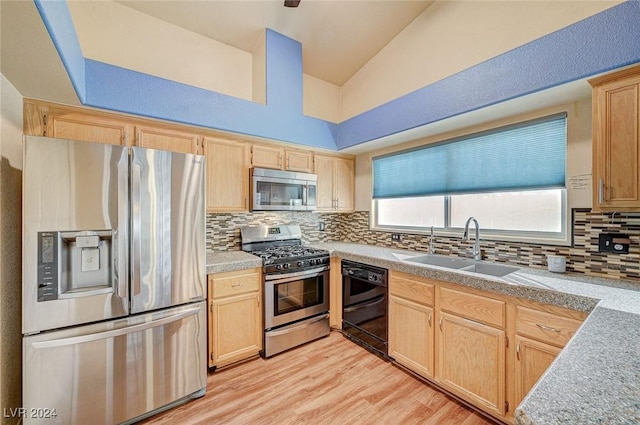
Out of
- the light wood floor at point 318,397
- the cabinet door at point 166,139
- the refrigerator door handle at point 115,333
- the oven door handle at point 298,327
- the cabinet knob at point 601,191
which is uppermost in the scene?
the cabinet door at point 166,139

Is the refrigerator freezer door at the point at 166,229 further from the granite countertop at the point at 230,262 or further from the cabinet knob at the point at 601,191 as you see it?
the cabinet knob at the point at 601,191

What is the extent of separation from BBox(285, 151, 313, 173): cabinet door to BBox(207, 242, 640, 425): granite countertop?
1955 millimetres

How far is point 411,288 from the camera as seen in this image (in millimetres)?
2193

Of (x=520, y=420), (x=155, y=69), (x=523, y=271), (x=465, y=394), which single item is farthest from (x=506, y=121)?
(x=155, y=69)

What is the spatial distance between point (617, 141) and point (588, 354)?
1.33 metres

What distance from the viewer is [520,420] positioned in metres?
0.59

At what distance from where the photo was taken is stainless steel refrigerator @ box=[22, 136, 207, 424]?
4.79 ft

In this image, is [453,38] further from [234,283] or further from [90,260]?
[90,260]

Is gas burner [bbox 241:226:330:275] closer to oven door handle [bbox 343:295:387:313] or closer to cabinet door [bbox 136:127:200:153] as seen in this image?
oven door handle [bbox 343:295:387:313]

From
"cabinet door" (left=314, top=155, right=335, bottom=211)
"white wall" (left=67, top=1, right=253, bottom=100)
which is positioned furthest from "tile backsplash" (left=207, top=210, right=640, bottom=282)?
"white wall" (left=67, top=1, right=253, bottom=100)

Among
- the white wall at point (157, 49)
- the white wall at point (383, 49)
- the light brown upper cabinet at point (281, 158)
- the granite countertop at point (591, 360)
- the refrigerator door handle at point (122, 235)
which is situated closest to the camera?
the granite countertop at point (591, 360)

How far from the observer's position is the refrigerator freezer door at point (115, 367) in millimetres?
1480

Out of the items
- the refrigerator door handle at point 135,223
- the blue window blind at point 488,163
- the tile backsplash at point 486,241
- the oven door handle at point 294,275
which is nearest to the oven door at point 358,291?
the oven door handle at point 294,275

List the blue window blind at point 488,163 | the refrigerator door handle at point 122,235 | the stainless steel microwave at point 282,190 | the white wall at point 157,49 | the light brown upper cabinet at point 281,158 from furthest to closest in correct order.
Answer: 1. the light brown upper cabinet at point 281,158
2. the stainless steel microwave at point 282,190
3. the white wall at point 157,49
4. the blue window blind at point 488,163
5. the refrigerator door handle at point 122,235
